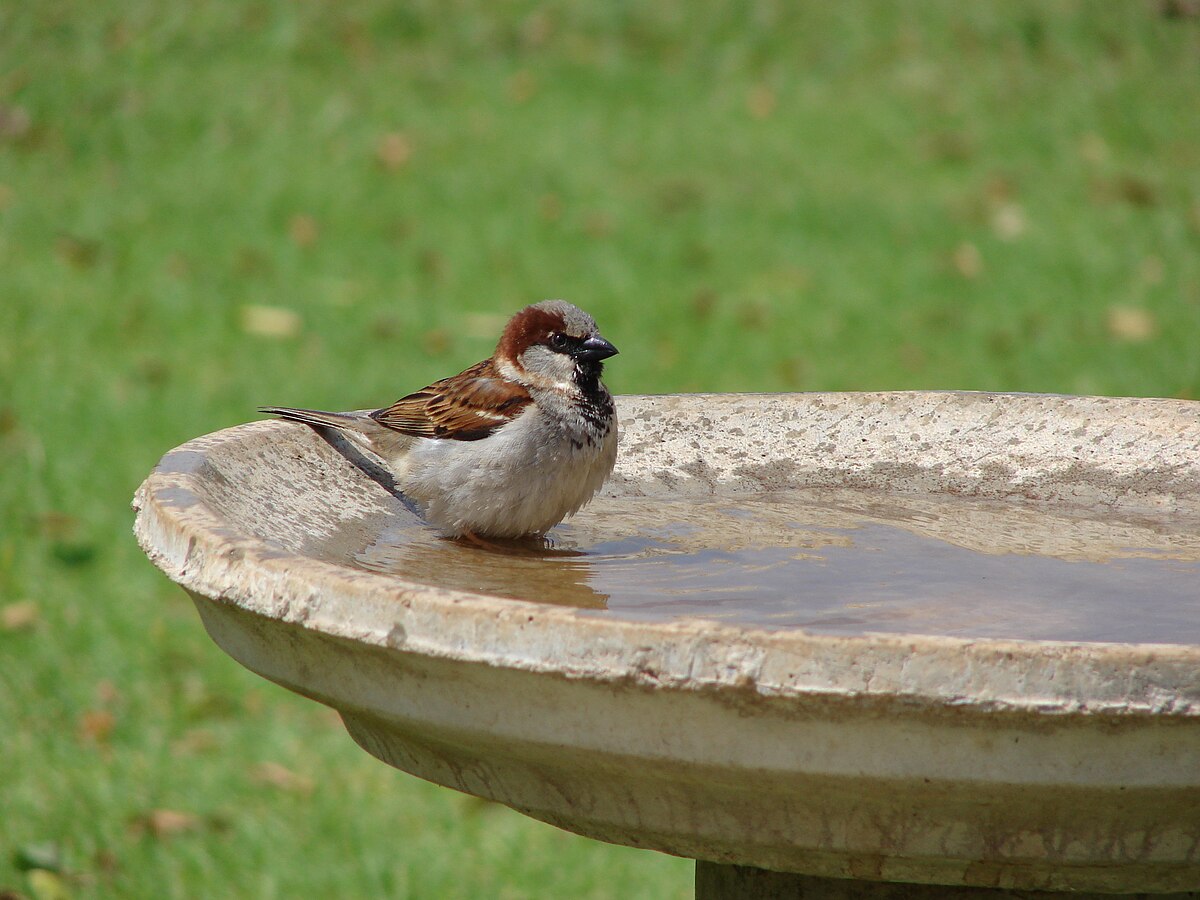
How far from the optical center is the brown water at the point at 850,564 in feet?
8.05

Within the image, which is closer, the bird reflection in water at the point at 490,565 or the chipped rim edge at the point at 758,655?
the chipped rim edge at the point at 758,655

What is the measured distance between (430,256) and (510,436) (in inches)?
221

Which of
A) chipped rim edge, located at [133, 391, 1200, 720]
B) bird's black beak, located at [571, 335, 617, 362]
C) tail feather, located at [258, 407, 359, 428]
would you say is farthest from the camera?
bird's black beak, located at [571, 335, 617, 362]

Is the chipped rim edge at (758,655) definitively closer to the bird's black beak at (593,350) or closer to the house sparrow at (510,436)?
the house sparrow at (510,436)

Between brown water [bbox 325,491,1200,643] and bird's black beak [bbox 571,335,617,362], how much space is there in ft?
1.16

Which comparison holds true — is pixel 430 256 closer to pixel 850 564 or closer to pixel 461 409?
pixel 461 409

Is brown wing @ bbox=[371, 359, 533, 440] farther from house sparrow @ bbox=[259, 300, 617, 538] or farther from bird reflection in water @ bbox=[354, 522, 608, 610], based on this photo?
bird reflection in water @ bbox=[354, 522, 608, 610]

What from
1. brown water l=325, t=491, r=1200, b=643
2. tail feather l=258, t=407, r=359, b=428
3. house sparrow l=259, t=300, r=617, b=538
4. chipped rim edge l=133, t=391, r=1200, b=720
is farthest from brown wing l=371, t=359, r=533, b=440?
chipped rim edge l=133, t=391, r=1200, b=720

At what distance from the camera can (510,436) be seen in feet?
11.2

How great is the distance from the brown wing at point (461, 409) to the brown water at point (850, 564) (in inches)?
8.8

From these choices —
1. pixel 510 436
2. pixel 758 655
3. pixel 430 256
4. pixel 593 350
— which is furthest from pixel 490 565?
pixel 430 256

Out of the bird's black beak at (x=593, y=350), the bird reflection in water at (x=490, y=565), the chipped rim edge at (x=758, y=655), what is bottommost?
the bird reflection in water at (x=490, y=565)

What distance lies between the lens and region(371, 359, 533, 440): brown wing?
3471 mm

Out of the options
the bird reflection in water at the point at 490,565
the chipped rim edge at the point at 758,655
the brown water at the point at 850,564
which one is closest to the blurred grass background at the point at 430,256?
the bird reflection in water at the point at 490,565
